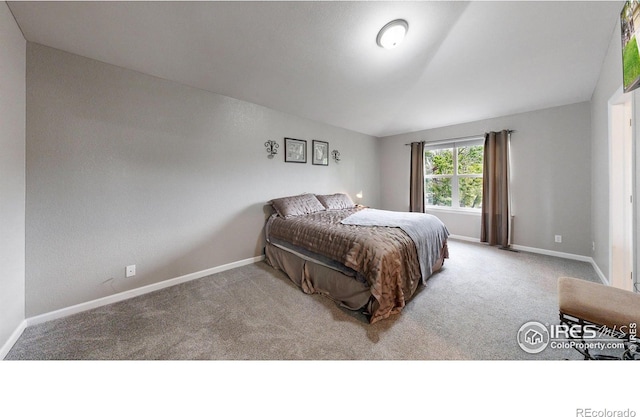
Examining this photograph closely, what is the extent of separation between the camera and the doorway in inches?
73.9

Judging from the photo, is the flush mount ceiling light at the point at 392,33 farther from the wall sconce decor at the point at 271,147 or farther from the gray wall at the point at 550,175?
the gray wall at the point at 550,175

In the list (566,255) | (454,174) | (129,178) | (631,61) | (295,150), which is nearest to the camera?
(631,61)

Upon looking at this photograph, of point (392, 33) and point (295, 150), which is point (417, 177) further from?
point (392, 33)

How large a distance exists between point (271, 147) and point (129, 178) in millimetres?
1749

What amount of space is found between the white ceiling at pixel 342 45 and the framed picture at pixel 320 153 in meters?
0.78

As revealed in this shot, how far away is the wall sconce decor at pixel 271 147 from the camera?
3194mm

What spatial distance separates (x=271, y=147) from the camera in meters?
3.23

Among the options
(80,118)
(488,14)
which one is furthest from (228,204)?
(488,14)

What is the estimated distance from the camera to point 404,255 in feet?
6.42

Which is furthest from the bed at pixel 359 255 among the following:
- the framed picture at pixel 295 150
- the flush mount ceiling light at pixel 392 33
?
the flush mount ceiling light at pixel 392 33

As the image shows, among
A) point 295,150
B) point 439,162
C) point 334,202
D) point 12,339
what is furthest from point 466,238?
point 12,339

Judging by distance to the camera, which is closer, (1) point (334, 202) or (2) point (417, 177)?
(1) point (334, 202)
